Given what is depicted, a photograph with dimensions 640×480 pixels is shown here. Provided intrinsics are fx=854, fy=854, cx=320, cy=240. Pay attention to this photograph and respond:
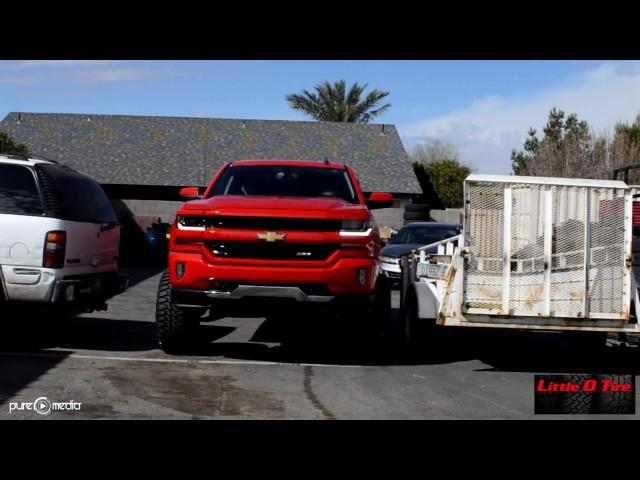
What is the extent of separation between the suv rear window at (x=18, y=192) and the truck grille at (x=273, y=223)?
182 cm

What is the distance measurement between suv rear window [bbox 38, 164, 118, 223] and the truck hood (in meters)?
1.27

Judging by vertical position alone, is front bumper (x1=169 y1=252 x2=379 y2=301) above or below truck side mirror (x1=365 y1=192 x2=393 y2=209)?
below

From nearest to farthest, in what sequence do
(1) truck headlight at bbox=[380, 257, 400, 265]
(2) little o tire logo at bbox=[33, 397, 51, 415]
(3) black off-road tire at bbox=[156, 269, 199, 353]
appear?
(2) little o tire logo at bbox=[33, 397, 51, 415] → (3) black off-road tire at bbox=[156, 269, 199, 353] → (1) truck headlight at bbox=[380, 257, 400, 265]

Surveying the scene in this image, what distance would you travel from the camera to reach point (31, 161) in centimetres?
890

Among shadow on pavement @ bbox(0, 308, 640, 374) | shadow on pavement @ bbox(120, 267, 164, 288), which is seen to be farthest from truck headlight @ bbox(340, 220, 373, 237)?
shadow on pavement @ bbox(120, 267, 164, 288)

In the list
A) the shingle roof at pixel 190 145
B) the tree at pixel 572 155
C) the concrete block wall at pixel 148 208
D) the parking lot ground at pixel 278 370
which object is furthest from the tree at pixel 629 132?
the parking lot ground at pixel 278 370

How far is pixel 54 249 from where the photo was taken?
8.46m

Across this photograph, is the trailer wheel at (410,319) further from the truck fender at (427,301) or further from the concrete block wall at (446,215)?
the concrete block wall at (446,215)

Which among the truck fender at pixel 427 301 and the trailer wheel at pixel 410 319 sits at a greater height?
the truck fender at pixel 427 301

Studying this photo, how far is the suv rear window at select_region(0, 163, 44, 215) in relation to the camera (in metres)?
8.49

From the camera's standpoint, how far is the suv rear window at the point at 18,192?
27.9 feet

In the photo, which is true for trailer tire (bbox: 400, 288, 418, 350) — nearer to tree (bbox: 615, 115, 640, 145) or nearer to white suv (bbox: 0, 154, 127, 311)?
white suv (bbox: 0, 154, 127, 311)
